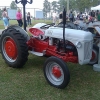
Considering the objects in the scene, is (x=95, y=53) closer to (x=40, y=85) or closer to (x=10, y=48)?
(x=40, y=85)

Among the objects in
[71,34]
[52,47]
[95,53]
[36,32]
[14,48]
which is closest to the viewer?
[71,34]

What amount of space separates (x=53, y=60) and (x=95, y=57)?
73.6 inches

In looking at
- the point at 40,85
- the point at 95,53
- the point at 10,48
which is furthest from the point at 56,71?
the point at 95,53

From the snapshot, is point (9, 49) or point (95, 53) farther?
point (95, 53)

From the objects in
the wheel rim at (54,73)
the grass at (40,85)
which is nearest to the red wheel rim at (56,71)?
the wheel rim at (54,73)

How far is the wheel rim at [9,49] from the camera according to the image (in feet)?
14.6

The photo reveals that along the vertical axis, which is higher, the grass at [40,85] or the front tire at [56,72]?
the front tire at [56,72]

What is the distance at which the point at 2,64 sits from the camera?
5008mm

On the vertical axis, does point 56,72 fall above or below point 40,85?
above

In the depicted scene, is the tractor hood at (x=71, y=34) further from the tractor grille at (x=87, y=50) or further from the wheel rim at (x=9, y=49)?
the wheel rim at (x=9, y=49)

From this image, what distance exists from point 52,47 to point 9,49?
1145mm

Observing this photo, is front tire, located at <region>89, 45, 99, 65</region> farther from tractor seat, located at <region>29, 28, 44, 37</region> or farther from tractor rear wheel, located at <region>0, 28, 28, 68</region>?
tractor rear wheel, located at <region>0, 28, 28, 68</region>

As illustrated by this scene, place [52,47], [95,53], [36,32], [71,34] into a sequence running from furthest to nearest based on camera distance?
[95,53]
[36,32]
[52,47]
[71,34]

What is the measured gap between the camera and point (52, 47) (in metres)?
4.16
